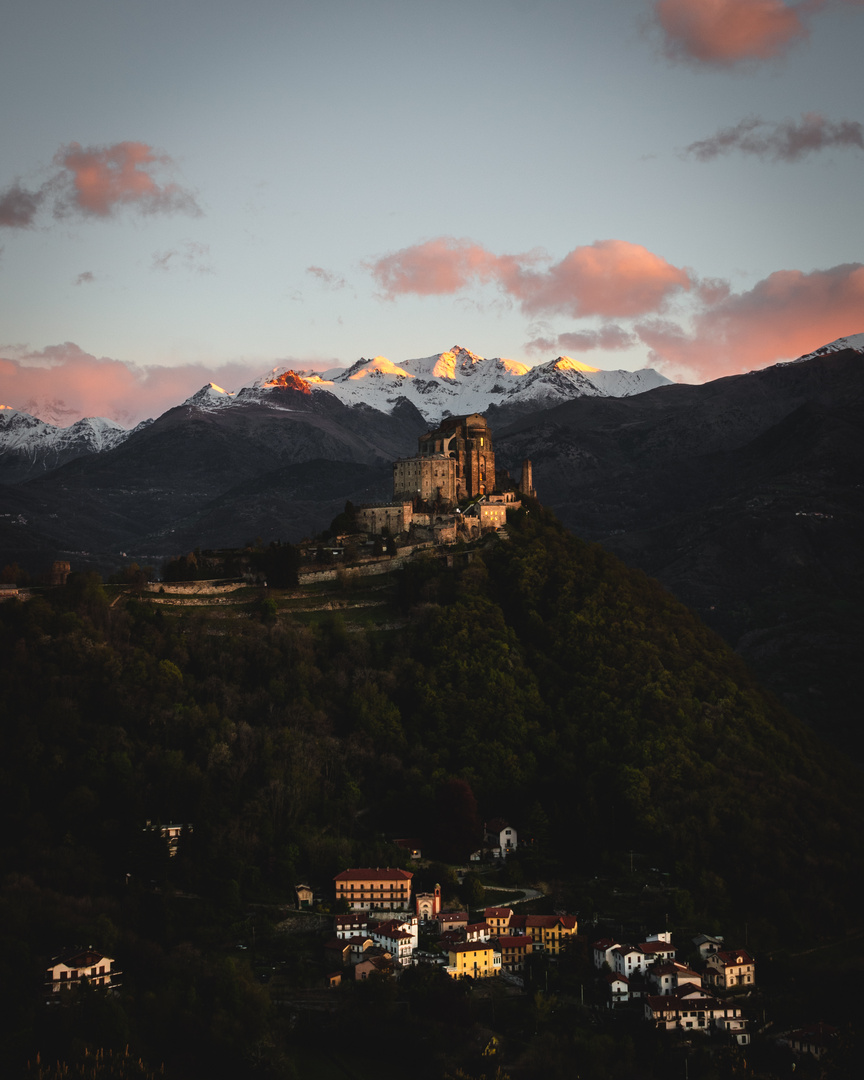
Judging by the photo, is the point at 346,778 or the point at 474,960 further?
the point at 346,778

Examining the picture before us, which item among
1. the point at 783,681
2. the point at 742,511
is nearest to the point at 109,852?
the point at 783,681

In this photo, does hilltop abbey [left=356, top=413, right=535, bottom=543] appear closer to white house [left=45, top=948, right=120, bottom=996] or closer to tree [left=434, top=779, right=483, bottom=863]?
tree [left=434, top=779, right=483, bottom=863]

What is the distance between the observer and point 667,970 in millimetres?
52125

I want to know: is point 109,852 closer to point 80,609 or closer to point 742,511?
point 80,609

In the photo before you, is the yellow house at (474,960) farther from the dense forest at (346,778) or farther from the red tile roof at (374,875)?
the red tile roof at (374,875)

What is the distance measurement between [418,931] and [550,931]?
5800 millimetres

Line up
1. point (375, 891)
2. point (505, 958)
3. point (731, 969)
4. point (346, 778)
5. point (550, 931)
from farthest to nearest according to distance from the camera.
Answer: point (346, 778), point (375, 891), point (550, 931), point (731, 969), point (505, 958)

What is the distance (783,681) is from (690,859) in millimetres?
67923

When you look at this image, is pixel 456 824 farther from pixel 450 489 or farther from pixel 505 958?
pixel 450 489

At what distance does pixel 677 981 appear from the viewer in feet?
171

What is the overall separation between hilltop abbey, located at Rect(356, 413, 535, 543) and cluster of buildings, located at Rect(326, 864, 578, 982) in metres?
34.1

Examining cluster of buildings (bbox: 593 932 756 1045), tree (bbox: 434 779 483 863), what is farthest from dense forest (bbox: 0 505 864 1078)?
cluster of buildings (bbox: 593 932 756 1045)

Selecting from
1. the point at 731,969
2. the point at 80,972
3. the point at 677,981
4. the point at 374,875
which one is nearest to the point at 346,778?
the point at 374,875

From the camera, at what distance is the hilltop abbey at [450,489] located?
3497 inches
